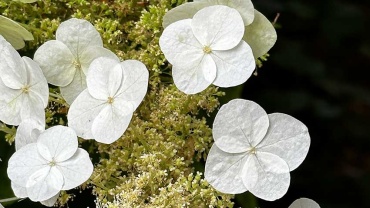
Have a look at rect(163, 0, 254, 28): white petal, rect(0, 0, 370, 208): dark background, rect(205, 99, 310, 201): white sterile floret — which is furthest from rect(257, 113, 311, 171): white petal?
rect(0, 0, 370, 208): dark background

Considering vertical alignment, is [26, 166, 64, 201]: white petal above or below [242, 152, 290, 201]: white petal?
below

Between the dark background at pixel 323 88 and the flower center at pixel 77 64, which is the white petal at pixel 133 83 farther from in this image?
the dark background at pixel 323 88

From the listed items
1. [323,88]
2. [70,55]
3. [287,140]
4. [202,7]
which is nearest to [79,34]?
[70,55]

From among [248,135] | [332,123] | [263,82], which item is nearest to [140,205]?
[248,135]

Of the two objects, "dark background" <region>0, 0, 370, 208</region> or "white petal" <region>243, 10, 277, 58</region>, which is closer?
"white petal" <region>243, 10, 277, 58</region>

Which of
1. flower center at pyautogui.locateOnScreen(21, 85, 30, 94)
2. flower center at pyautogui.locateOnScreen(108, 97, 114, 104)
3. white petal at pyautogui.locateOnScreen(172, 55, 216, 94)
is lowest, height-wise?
flower center at pyautogui.locateOnScreen(21, 85, 30, 94)

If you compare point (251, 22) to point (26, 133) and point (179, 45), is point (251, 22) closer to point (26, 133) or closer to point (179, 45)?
point (179, 45)

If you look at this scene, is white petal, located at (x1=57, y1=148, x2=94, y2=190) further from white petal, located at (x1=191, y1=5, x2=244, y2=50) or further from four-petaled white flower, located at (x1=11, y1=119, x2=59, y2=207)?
white petal, located at (x1=191, y1=5, x2=244, y2=50)
